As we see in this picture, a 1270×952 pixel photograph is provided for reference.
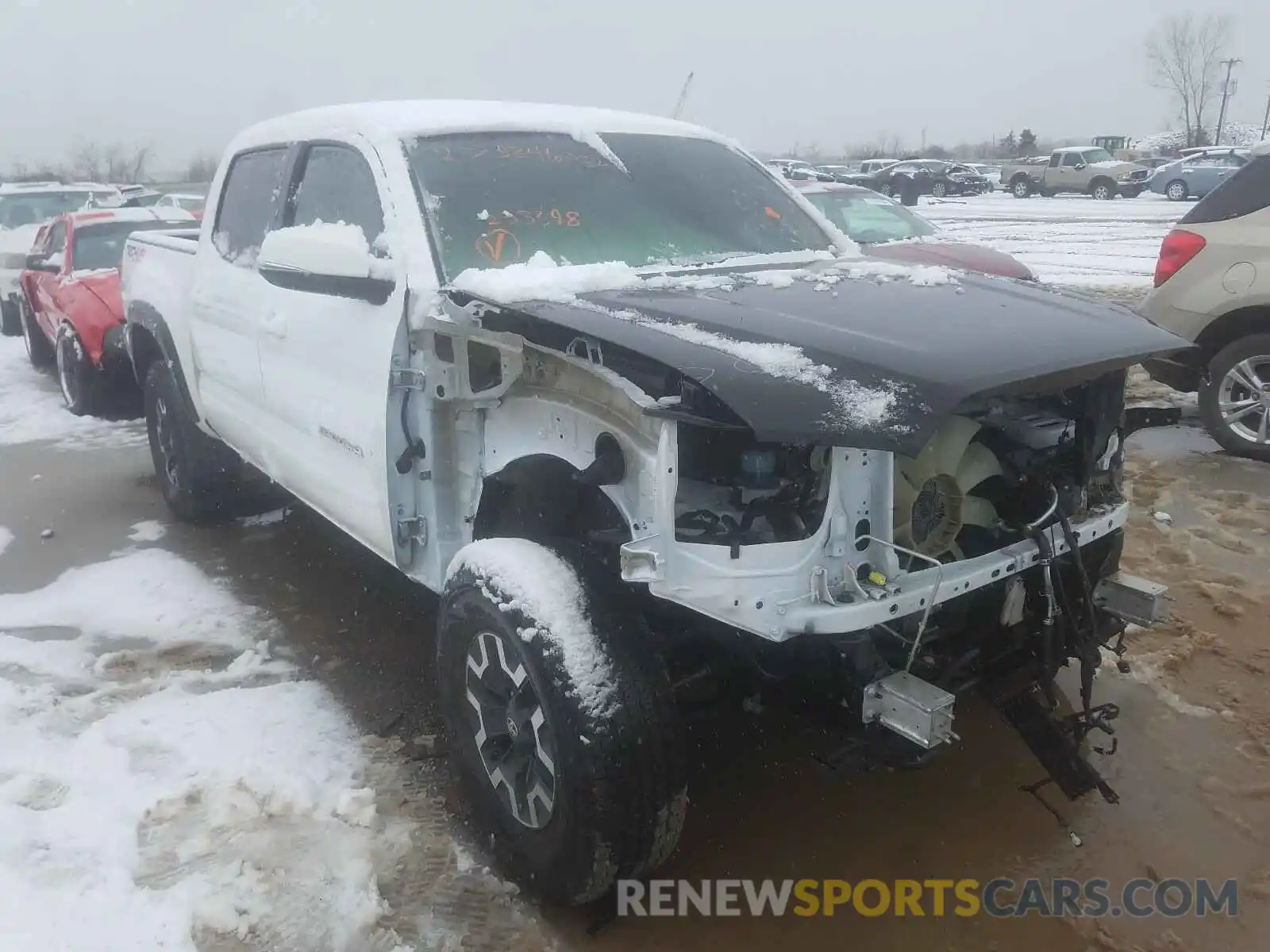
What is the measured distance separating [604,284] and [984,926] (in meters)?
1.95

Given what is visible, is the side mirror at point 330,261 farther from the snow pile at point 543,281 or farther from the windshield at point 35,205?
the windshield at point 35,205

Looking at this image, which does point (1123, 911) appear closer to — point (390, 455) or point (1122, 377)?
point (1122, 377)

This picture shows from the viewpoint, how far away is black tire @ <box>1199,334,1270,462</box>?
19.1ft

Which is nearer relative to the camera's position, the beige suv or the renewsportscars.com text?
the renewsportscars.com text

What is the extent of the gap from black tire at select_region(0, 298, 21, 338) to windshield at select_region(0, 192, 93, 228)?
1.30m

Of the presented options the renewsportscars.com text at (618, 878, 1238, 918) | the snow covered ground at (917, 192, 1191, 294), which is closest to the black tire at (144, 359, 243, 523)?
the renewsportscars.com text at (618, 878, 1238, 918)

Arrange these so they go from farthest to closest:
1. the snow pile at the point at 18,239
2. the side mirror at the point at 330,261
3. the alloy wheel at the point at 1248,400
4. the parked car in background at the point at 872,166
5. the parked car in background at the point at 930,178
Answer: the parked car in background at the point at 872,166 < the parked car in background at the point at 930,178 < the snow pile at the point at 18,239 < the alloy wheel at the point at 1248,400 < the side mirror at the point at 330,261

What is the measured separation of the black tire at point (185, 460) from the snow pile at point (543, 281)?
9.44 ft

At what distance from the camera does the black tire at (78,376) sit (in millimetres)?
7035

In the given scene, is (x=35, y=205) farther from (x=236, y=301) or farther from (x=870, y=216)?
(x=236, y=301)

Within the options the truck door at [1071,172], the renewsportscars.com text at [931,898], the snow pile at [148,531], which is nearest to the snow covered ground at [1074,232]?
the truck door at [1071,172]

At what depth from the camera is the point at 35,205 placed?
14031 mm

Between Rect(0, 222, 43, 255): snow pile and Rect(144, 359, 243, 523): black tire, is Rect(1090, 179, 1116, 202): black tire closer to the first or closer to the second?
Rect(0, 222, 43, 255): snow pile

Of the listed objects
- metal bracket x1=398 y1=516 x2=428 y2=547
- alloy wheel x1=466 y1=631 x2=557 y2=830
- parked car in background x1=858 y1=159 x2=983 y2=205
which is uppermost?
parked car in background x1=858 y1=159 x2=983 y2=205
